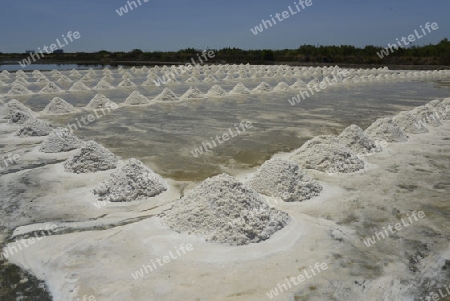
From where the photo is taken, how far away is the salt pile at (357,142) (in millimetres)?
5645

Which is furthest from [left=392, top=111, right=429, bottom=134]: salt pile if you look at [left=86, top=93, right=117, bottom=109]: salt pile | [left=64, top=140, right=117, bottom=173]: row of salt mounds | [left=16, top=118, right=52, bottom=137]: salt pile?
[left=86, top=93, right=117, bottom=109]: salt pile

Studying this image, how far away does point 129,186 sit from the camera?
12.9ft

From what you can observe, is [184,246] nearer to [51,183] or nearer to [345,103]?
[51,183]

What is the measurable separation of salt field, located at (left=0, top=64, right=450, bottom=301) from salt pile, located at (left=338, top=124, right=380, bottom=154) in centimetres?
2

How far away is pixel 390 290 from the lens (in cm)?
244

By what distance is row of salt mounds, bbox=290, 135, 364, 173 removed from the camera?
484 cm

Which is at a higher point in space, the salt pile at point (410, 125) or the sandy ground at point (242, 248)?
the sandy ground at point (242, 248)

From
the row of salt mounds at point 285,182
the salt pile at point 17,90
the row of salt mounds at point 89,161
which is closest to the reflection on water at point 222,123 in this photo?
the row of salt mounds at point 89,161

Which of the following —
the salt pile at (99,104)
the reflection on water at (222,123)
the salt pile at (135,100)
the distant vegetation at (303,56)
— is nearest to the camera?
the reflection on water at (222,123)

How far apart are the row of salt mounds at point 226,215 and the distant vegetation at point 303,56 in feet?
97.1

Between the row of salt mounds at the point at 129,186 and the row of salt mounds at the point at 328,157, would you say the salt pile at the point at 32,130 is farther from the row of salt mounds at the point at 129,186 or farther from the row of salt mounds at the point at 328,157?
the row of salt mounds at the point at 328,157

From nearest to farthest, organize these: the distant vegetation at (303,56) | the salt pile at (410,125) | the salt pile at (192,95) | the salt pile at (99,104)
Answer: the salt pile at (410,125) → the salt pile at (99,104) → the salt pile at (192,95) → the distant vegetation at (303,56)

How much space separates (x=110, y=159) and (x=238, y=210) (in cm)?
252

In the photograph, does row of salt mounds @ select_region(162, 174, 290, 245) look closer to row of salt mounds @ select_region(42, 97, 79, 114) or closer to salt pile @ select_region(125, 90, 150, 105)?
row of salt mounds @ select_region(42, 97, 79, 114)
